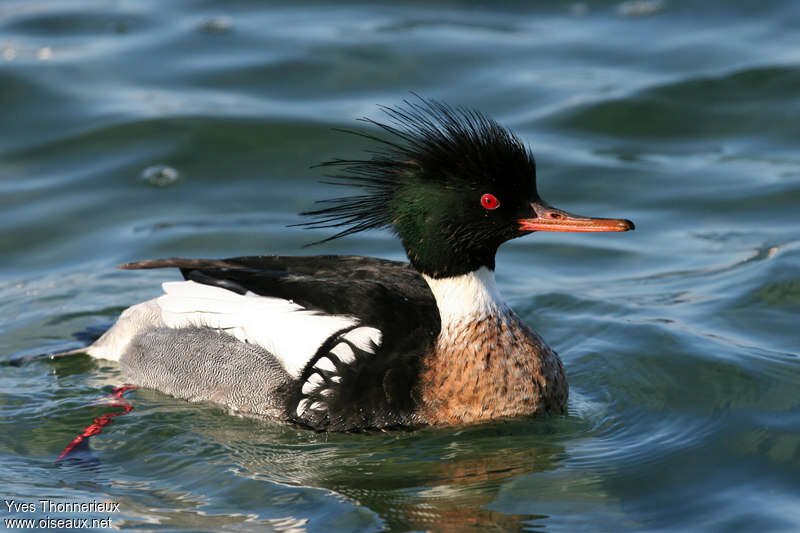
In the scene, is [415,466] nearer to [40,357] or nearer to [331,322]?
[331,322]

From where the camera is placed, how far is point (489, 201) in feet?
19.7

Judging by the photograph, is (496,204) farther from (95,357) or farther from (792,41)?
(792,41)

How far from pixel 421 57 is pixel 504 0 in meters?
2.07

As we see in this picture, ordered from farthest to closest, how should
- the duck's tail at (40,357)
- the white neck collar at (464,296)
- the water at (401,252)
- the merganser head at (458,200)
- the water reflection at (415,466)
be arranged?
the duck's tail at (40,357), the white neck collar at (464,296), the merganser head at (458,200), the water at (401,252), the water reflection at (415,466)

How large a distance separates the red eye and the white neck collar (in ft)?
1.39

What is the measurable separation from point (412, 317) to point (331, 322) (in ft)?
1.49

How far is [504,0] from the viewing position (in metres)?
14.1

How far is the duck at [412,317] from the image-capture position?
604cm

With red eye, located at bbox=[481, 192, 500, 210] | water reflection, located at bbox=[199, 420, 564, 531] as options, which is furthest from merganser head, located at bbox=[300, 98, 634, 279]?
water reflection, located at bbox=[199, 420, 564, 531]

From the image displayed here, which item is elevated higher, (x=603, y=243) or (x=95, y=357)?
(x=603, y=243)

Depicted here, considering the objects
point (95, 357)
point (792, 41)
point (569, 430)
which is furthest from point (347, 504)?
point (792, 41)

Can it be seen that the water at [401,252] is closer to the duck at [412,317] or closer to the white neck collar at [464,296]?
the duck at [412,317]

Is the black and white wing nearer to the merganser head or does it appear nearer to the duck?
the duck

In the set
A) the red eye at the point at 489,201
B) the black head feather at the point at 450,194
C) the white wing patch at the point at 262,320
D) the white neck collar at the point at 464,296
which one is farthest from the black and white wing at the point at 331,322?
the red eye at the point at 489,201
